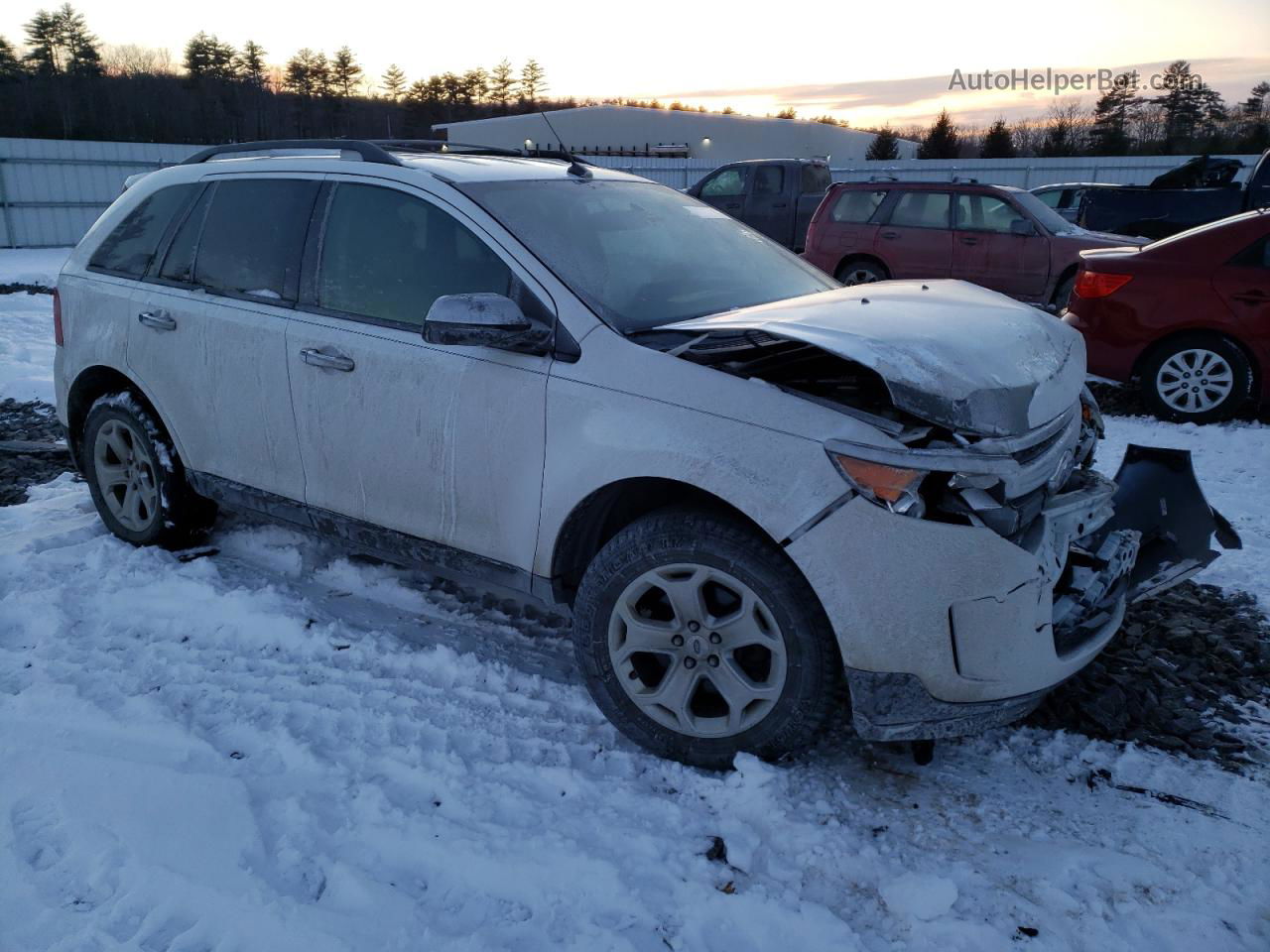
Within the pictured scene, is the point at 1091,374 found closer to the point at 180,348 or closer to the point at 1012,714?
the point at 1012,714

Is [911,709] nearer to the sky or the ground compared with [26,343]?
nearer to the sky

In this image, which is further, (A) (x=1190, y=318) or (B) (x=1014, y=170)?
(B) (x=1014, y=170)

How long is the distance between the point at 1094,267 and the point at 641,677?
237 inches

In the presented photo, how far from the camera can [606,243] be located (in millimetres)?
3391

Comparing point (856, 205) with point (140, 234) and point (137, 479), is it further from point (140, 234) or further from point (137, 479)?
point (137, 479)

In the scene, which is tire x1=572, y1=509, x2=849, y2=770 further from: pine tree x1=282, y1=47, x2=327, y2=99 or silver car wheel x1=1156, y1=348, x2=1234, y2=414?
pine tree x1=282, y1=47, x2=327, y2=99

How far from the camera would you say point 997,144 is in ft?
122

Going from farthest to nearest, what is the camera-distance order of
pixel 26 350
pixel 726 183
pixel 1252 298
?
1. pixel 726 183
2. pixel 26 350
3. pixel 1252 298

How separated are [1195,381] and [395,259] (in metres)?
6.14

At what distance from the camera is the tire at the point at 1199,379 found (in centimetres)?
673

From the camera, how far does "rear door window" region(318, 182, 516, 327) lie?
3221 mm

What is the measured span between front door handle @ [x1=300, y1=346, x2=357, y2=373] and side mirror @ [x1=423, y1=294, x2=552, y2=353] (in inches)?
23.4

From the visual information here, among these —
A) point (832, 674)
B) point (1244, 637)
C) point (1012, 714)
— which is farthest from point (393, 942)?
point (1244, 637)

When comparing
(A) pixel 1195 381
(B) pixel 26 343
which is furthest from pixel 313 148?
(B) pixel 26 343
